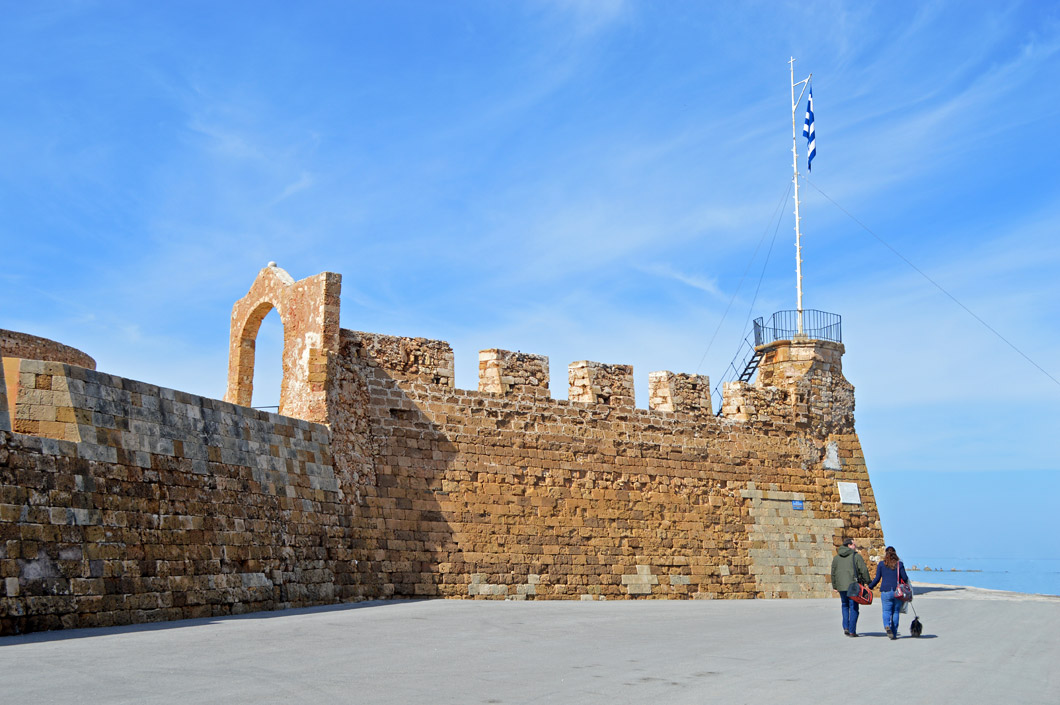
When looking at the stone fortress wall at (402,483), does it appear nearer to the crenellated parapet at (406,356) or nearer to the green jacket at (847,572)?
the crenellated parapet at (406,356)

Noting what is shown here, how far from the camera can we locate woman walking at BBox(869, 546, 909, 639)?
10539 mm

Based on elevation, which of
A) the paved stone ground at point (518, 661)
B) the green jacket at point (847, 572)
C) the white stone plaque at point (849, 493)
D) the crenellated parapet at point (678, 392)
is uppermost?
the crenellated parapet at point (678, 392)

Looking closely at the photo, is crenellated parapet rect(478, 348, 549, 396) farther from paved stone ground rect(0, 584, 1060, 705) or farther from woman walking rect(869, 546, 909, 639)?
woman walking rect(869, 546, 909, 639)

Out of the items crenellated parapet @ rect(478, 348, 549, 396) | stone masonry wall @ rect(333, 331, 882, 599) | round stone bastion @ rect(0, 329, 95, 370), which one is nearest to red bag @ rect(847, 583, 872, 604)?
stone masonry wall @ rect(333, 331, 882, 599)

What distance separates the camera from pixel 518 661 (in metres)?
7.95

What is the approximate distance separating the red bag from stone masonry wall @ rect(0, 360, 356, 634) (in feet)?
20.9

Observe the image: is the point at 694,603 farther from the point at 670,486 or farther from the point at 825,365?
the point at 825,365

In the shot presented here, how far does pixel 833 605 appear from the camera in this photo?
15938 mm

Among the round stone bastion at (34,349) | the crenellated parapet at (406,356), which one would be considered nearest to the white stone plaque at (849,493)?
the crenellated parapet at (406,356)

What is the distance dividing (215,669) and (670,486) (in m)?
11.6

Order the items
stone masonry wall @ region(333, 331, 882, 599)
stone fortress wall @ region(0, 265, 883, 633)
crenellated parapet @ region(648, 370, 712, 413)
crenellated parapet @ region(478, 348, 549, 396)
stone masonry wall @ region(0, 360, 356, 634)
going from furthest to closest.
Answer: crenellated parapet @ region(648, 370, 712, 413) → crenellated parapet @ region(478, 348, 549, 396) → stone masonry wall @ region(333, 331, 882, 599) → stone fortress wall @ region(0, 265, 883, 633) → stone masonry wall @ region(0, 360, 356, 634)

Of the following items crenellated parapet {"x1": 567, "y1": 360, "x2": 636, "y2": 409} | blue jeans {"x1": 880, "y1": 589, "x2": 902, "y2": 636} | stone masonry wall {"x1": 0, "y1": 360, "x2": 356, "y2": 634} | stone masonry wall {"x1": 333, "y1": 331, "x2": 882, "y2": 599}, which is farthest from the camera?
crenellated parapet {"x1": 567, "y1": 360, "x2": 636, "y2": 409}

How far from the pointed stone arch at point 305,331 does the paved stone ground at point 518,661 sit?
321 centimetres

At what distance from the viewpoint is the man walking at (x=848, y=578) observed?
1073 centimetres
